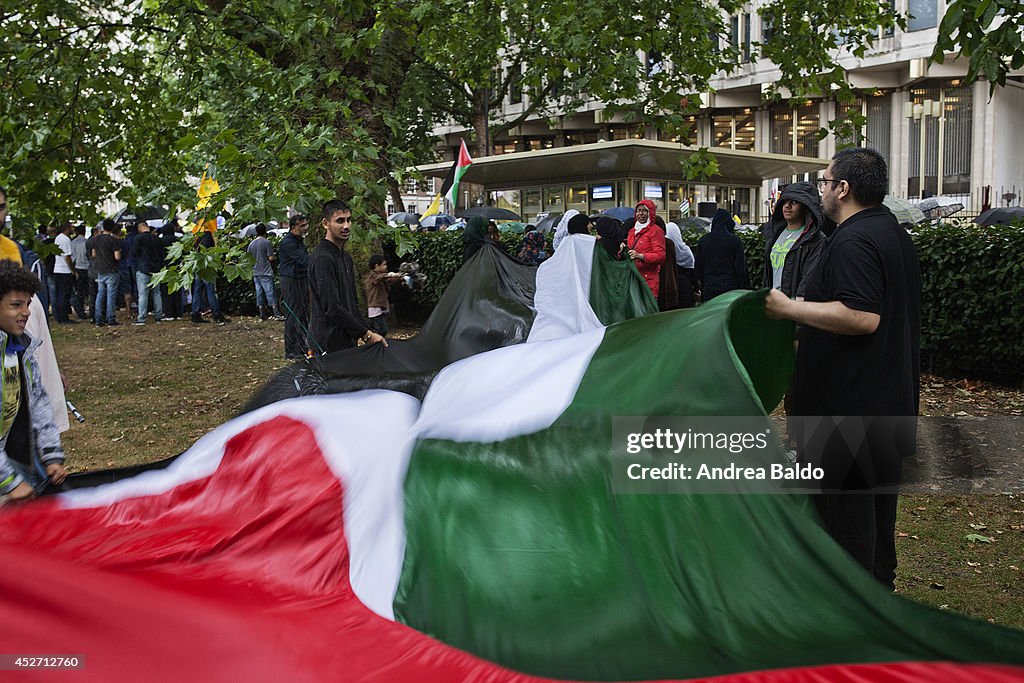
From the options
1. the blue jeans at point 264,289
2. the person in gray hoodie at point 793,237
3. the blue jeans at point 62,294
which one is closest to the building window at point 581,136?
the blue jeans at point 264,289

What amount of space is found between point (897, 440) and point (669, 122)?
334 inches

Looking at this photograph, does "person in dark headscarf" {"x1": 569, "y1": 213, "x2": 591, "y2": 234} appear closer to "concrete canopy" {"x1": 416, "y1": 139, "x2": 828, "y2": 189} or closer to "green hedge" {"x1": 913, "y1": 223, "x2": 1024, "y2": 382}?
"green hedge" {"x1": 913, "y1": 223, "x2": 1024, "y2": 382}

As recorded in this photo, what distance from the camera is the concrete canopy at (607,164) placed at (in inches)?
1005

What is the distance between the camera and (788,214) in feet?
22.9

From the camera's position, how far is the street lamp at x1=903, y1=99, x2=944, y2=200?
40634 mm

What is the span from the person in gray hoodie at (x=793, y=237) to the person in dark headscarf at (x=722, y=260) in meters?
3.13

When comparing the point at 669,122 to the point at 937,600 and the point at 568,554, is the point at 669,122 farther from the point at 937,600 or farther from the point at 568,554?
the point at 568,554

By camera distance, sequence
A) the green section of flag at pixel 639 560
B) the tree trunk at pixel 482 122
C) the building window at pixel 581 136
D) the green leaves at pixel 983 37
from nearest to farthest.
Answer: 1. the green section of flag at pixel 639 560
2. the green leaves at pixel 983 37
3. the tree trunk at pixel 482 122
4. the building window at pixel 581 136

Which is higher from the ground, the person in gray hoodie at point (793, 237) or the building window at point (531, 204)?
the building window at point (531, 204)

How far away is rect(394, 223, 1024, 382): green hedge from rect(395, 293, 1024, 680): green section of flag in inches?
A: 294

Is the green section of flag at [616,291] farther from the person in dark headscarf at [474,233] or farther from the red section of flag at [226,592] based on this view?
the red section of flag at [226,592]

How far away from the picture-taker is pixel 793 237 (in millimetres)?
7055

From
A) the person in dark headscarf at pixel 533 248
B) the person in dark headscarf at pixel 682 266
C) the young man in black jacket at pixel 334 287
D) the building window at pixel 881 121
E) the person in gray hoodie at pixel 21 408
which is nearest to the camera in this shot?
the person in gray hoodie at pixel 21 408

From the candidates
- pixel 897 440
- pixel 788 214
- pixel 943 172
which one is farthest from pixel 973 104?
pixel 897 440
